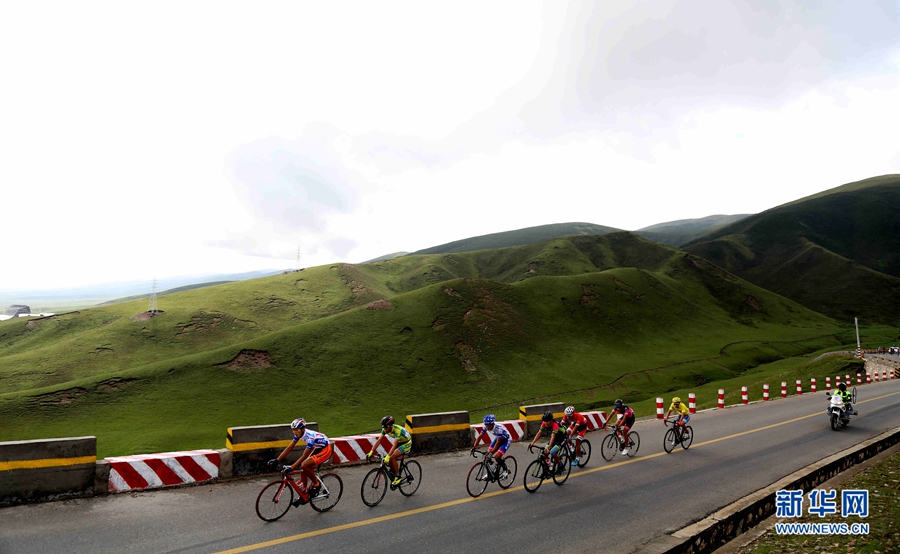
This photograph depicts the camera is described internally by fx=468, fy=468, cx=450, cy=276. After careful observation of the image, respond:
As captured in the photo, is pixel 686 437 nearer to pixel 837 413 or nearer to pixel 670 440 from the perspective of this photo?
pixel 670 440

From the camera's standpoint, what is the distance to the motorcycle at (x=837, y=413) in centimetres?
2162

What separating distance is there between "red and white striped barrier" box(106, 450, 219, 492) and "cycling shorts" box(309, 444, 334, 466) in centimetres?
419

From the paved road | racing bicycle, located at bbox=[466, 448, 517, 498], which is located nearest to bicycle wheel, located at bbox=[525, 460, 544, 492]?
the paved road

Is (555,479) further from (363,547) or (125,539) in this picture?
(125,539)

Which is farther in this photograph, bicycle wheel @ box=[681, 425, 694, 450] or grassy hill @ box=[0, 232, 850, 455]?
grassy hill @ box=[0, 232, 850, 455]

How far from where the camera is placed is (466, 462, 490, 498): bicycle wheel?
12658 millimetres

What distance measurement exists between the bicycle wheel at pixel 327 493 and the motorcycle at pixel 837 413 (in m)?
22.7

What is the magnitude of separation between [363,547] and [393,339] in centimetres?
5912

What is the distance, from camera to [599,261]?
161 m

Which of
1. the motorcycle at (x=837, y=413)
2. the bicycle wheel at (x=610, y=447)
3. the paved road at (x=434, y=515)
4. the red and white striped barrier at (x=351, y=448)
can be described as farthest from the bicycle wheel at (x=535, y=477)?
the motorcycle at (x=837, y=413)

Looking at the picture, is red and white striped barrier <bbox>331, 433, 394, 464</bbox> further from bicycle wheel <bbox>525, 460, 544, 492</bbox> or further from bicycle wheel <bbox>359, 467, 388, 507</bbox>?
bicycle wheel <bbox>525, 460, 544, 492</bbox>

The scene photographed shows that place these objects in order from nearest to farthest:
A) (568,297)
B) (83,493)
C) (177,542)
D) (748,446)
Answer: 1. (177,542)
2. (83,493)
3. (748,446)
4. (568,297)

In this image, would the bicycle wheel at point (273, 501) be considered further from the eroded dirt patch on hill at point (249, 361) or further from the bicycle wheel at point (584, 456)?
the eroded dirt patch on hill at point (249, 361)

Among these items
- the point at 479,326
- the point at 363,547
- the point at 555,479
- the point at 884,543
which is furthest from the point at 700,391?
the point at 363,547
